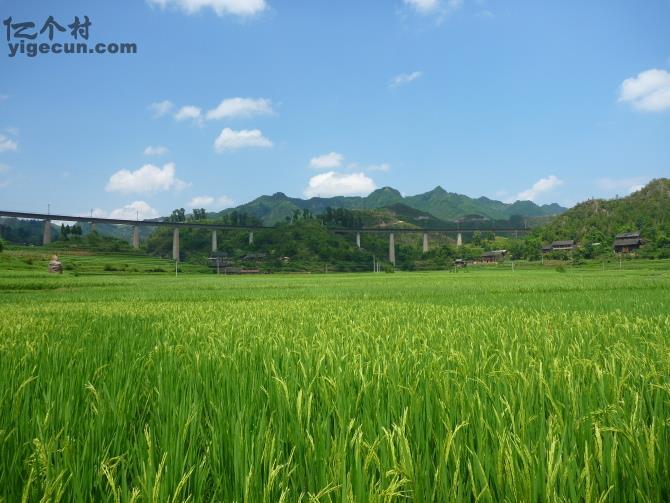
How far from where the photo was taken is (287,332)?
506 centimetres

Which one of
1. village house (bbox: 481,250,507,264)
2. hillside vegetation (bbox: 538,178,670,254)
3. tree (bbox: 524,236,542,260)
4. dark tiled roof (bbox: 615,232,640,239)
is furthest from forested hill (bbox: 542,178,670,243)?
village house (bbox: 481,250,507,264)

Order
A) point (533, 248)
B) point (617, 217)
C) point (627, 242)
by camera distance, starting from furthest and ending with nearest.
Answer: point (617, 217) < point (533, 248) < point (627, 242)

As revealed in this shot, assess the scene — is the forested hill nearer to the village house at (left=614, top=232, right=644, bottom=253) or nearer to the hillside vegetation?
the hillside vegetation

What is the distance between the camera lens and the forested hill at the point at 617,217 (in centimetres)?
8781

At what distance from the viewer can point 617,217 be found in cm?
9875

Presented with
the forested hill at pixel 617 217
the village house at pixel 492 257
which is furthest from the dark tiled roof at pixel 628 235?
the village house at pixel 492 257

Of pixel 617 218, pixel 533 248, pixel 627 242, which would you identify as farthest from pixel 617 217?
pixel 533 248

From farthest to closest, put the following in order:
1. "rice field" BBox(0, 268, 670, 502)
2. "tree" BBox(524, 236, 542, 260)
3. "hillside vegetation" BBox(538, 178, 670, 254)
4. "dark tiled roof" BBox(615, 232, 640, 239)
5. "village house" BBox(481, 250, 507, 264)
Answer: "village house" BBox(481, 250, 507, 264) → "tree" BBox(524, 236, 542, 260) → "hillside vegetation" BBox(538, 178, 670, 254) → "dark tiled roof" BBox(615, 232, 640, 239) → "rice field" BBox(0, 268, 670, 502)

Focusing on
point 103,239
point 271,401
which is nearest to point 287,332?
point 271,401

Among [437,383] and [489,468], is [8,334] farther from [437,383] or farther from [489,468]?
[489,468]

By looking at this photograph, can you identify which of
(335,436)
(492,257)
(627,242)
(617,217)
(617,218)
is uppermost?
(617,217)

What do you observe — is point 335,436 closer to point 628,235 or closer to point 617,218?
point 628,235

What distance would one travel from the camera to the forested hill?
87812 millimetres

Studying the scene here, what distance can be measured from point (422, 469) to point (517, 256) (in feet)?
359
